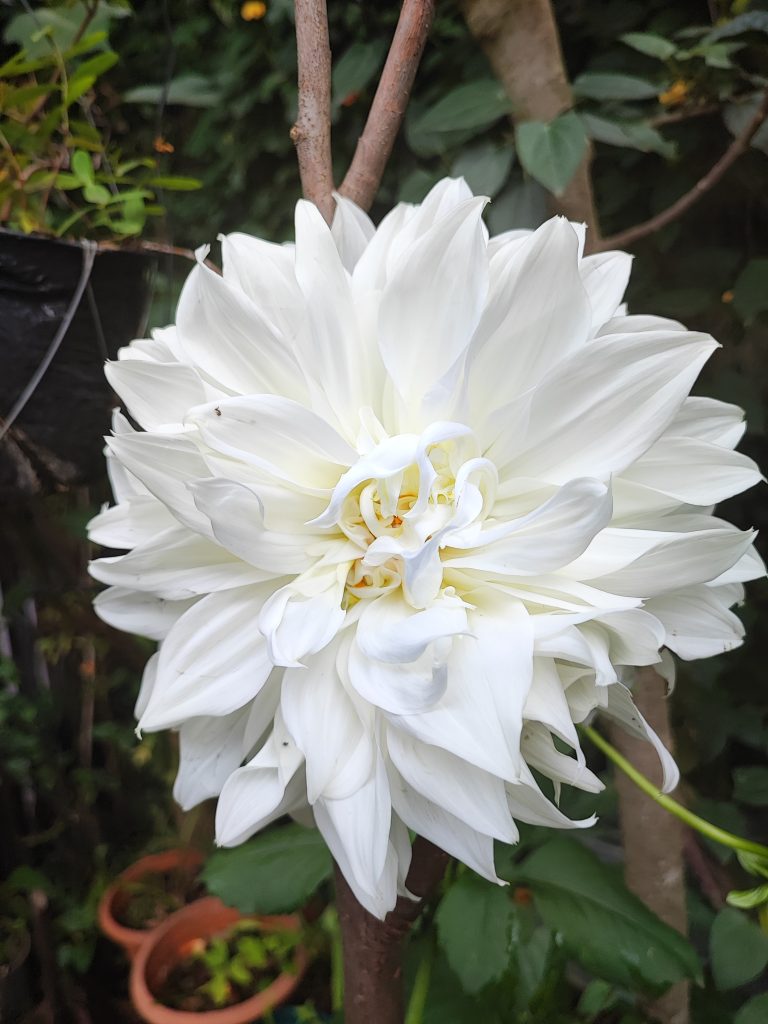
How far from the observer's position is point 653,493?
0.92 feet

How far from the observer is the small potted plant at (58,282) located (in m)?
0.54

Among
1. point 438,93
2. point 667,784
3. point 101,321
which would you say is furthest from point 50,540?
point 667,784

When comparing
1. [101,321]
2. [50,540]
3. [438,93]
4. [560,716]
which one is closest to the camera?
[560,716]

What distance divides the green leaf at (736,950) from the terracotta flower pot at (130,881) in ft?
2.51

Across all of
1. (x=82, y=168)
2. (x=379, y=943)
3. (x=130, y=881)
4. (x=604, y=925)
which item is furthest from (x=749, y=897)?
(x=130, y=881)

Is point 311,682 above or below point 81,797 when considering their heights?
above

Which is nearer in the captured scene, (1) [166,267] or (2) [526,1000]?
(2) [526,1000]

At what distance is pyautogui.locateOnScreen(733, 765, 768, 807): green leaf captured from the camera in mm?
634

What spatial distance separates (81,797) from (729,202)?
1.15 metres

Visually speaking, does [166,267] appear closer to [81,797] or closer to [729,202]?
[729,202]

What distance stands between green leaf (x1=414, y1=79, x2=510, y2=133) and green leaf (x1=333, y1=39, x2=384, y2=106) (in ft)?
0.54

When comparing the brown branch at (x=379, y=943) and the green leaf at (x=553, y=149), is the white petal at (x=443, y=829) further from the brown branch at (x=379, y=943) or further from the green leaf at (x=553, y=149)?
the green leaf at (x=553, y=149)

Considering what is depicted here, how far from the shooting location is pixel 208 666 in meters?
0.28

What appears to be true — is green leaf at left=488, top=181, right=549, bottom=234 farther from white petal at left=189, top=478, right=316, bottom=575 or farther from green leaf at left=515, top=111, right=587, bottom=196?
white petal at left=189, top=478, right=316, bottom=575
